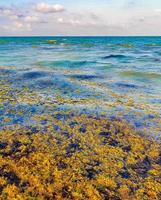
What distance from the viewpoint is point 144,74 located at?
18578 millimetres

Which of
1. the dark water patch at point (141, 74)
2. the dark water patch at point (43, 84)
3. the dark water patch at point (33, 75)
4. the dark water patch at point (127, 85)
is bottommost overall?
the dark water patch at point (141, 74)

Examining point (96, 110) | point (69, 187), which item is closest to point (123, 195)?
point (69, 187)

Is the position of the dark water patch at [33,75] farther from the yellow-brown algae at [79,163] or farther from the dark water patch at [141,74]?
the yellow-brown algae at [79,163]

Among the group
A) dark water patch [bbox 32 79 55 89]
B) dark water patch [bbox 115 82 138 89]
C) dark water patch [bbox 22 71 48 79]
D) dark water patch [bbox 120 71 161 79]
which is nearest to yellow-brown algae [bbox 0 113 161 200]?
dark water patch [bbox 32 79 55 89]

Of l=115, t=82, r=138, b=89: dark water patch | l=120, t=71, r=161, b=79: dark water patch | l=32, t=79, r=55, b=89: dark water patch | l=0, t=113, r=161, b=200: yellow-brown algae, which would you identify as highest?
l=0, t=113, r=161, b=200: yellow-brown algae


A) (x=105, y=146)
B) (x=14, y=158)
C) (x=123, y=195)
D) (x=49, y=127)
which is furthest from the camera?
(x=49, y=127)

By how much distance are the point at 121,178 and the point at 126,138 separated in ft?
6.18

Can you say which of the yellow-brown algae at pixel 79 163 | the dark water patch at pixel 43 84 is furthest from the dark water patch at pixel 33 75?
the yellow-brown algae at pixel 79 163

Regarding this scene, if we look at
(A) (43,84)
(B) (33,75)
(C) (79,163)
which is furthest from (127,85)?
(C) (79,163)

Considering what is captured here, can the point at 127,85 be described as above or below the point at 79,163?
below

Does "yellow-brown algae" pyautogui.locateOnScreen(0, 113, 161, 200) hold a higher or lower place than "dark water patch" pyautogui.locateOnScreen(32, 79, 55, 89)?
higher

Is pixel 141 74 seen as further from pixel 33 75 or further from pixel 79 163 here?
pixel 79 163

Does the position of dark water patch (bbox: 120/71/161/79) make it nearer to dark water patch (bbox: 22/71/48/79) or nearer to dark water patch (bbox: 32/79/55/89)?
dark water patch (bbox: 22/71/48/79)

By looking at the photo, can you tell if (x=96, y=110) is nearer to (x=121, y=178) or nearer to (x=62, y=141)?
(x=62, y=141)
